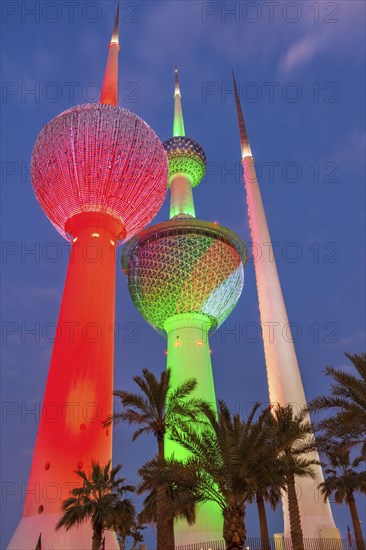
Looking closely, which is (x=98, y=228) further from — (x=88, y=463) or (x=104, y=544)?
(x=104, y=544)

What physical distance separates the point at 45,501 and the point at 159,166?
2167 cm

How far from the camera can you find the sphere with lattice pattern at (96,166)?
3125cm

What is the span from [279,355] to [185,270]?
1370cm

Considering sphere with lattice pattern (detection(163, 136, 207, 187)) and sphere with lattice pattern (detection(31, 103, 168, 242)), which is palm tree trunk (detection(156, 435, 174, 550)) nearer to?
sphere with lattice pattern (detection(31, 103, 168, 242))

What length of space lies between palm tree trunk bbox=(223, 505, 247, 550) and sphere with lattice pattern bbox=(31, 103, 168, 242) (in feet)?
65.4

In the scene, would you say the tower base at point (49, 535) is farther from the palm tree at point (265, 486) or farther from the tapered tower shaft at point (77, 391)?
the palm tree at point (265, 486)

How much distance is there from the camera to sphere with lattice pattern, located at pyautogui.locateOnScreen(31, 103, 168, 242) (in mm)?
31250

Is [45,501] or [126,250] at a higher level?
[126,250]

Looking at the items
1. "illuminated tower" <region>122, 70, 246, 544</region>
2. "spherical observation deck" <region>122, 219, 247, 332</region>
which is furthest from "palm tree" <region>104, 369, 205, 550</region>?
"spherical observation deck" <region>122, 219, 247, 332</region>

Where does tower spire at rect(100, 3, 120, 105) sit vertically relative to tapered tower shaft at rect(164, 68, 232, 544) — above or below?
above

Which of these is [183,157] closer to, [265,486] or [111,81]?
[111,81]

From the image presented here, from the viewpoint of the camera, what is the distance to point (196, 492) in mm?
16750

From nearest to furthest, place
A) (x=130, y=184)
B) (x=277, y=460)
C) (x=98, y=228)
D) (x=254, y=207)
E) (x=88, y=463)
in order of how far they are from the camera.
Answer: (x=277, y=460) → (x=88, y=463) → (x=98, y=228) → (x=130, y=184) → (x=254, y=207)

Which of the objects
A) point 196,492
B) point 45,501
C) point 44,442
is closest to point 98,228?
point 44,442
